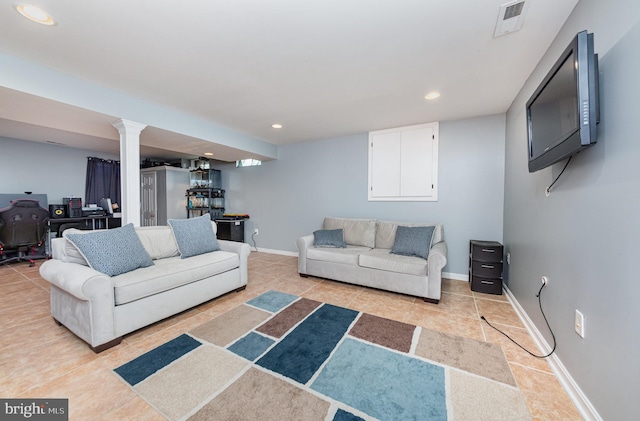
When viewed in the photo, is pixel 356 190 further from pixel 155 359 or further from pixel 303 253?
pixel 155 359

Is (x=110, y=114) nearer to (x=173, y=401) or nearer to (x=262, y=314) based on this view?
(x=262, y=314)

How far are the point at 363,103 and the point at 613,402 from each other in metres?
3.01

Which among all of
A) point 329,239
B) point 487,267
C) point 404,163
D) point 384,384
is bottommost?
point 384,384

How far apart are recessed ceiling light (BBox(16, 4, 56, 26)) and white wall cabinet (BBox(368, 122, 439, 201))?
12.1 ft

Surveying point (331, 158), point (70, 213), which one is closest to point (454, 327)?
point (331, 158)

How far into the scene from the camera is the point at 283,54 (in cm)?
198

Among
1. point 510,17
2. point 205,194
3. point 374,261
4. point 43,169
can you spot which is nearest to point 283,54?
point 510,17

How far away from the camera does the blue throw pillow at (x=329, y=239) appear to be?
362 cm

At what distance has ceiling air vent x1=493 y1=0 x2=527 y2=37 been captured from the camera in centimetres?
148

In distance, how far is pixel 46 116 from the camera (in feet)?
8.64

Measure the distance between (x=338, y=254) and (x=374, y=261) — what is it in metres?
0.52

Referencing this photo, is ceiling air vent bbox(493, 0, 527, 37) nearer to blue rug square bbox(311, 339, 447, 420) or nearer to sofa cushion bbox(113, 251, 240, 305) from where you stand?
blue rug square bbox(311, 339, 447, 420)

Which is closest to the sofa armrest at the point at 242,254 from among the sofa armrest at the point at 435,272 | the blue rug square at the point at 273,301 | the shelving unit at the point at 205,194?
the blue rug square at the point at 273,301

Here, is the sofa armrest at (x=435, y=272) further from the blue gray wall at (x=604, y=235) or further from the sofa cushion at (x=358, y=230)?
the sofa cushion at (x=358, y=230)
